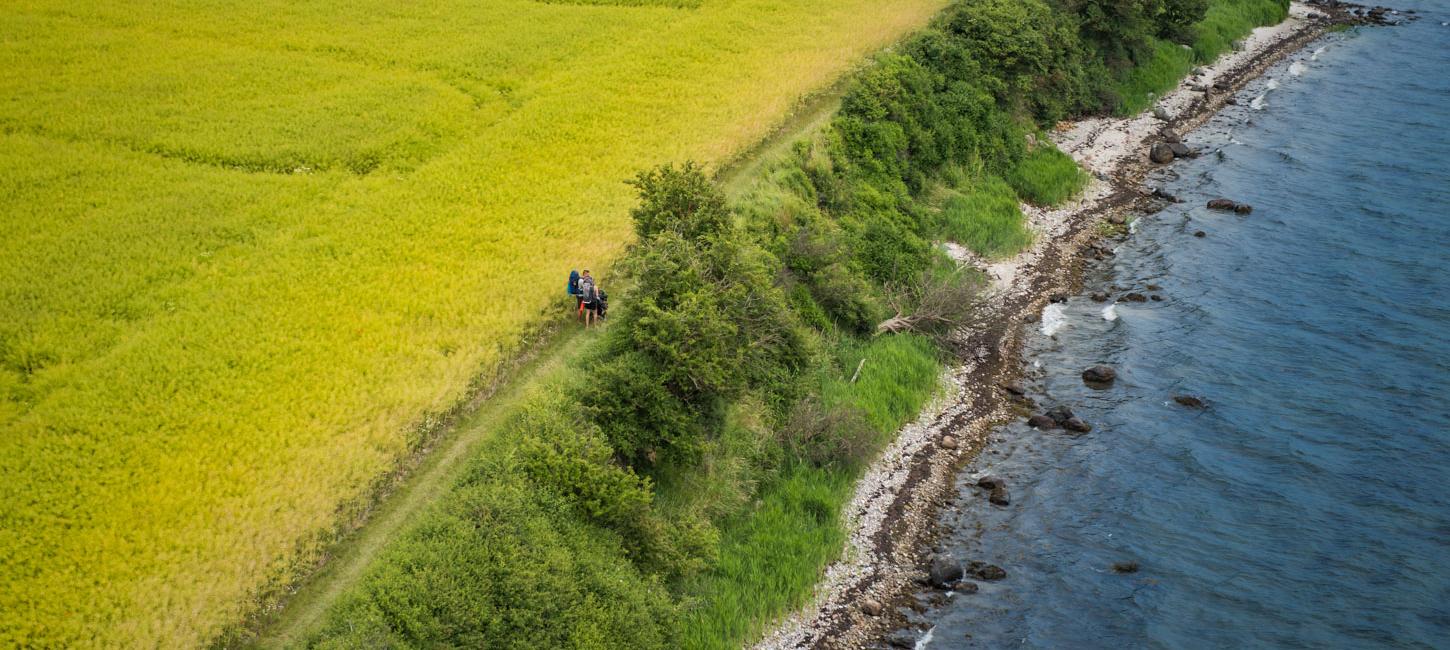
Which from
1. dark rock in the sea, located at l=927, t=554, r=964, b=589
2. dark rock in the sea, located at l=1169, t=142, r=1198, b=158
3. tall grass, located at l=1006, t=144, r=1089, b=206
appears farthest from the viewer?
dark rock in the sea, located at l=1169, t=142, r=1198, b=158

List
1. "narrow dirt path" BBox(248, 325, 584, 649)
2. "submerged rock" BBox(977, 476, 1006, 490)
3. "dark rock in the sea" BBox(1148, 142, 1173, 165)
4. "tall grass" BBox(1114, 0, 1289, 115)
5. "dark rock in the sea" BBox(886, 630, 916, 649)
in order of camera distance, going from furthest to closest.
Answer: "tall grass" BBox(1114, 0, 1289, 115), "dark rock in the sea" BBox(1148, 142, 1173, 165), "submerged rock" BBox(977, 476, 1006, 490), "dark rock in the sea" BBox(886, 630, 916, 649), "narrow dirt path" BBox(248, 325, 584, 649)

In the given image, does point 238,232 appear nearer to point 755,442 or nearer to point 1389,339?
point 755,442

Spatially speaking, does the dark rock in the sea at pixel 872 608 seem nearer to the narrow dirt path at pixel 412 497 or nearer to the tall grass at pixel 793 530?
the tall grass at pixel 793 530

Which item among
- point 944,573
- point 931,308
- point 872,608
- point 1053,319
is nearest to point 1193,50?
point 1053,319

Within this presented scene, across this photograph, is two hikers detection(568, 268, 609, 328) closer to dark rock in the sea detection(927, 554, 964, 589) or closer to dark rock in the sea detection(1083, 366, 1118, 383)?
dark rock in the sea detection(927, 554, 964, 589)

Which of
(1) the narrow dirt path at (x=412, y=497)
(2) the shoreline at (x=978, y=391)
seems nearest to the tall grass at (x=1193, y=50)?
(2) the shoreline at (x=978, y=391)

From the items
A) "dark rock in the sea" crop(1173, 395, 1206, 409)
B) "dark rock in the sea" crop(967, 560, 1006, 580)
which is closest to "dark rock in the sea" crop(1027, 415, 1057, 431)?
"dark rock in the sea" crop(1173, 395, 1206, 409)

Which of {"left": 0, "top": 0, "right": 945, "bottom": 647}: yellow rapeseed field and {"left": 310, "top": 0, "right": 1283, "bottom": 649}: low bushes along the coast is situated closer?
{"left": 0, "top": 0, "right": 945, "bottom": 647}: yellow rapeseed field
